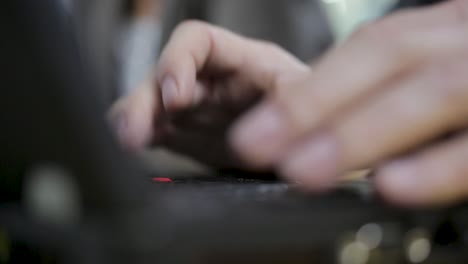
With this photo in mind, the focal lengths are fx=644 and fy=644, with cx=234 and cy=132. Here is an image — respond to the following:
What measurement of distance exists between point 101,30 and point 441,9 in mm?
853

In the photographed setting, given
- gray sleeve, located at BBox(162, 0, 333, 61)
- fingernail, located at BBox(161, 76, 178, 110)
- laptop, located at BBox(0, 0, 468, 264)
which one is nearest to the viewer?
laptop, located at BBox(0, 0, 468, 264)

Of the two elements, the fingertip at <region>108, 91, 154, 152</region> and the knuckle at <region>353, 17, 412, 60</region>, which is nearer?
the knuckle at <region>353, 17, 412, 60</region>

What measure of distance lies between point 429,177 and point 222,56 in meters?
0.31

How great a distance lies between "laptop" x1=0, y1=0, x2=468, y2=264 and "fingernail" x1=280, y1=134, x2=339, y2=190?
3cm

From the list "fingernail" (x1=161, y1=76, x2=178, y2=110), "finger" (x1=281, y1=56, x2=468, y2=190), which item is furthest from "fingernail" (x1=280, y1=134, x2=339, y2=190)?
"fingernail" (x1=161, y1=76, x2=178, y2=110)

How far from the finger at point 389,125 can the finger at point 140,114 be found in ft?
0.74

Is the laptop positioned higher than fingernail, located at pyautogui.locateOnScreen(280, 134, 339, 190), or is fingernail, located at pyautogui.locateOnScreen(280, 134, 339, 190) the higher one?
fingernail, located at pyautogui.locateOnScreen(280, 134, 339, 190)

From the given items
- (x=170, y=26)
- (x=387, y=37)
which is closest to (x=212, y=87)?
(x=387, y=37)

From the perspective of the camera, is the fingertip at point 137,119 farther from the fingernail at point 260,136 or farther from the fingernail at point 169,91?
the fingernail at point 260,136

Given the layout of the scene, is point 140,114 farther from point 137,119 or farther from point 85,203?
point 85,203

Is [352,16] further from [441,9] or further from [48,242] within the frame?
[48,242]

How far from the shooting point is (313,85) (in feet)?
0.72

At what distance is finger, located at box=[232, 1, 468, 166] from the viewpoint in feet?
0.67

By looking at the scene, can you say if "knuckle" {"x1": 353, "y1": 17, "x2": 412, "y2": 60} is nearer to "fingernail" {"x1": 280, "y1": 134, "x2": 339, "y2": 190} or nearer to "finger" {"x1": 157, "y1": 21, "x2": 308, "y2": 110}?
"fingernail" {"x1": 280, "y1": 134, "x2": 339, "y2": 190}
